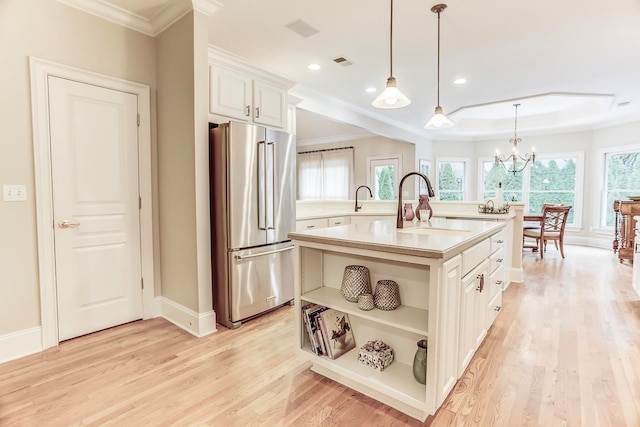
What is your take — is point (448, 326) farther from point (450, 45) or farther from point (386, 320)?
point (450, 45)

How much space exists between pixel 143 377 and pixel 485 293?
7.45 feet

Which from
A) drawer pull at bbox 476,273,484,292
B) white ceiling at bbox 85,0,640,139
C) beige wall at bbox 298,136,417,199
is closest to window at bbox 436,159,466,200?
beige wall at bbox 298,136,417,199

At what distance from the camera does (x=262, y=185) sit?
288cm

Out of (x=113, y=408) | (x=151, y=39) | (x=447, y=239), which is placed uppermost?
(x=151, y=39)

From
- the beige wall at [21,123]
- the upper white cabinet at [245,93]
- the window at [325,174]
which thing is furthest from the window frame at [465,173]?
the beige wall at [21,123]

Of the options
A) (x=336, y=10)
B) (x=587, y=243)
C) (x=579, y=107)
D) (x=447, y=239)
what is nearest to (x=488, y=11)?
(x=336, y=10)

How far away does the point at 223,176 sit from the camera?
2666 millimetres

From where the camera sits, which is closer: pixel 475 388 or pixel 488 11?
pixel 475 388

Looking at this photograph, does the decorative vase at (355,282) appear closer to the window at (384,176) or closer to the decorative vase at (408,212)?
the decorative vase at (408,212)

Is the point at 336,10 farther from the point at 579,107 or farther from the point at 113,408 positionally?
the point at 579,107

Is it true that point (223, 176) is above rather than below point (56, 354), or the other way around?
above

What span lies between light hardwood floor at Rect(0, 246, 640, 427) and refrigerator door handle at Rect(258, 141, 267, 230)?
2.88ft

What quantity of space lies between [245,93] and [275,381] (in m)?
2.41

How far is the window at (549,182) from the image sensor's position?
7.18 meters
